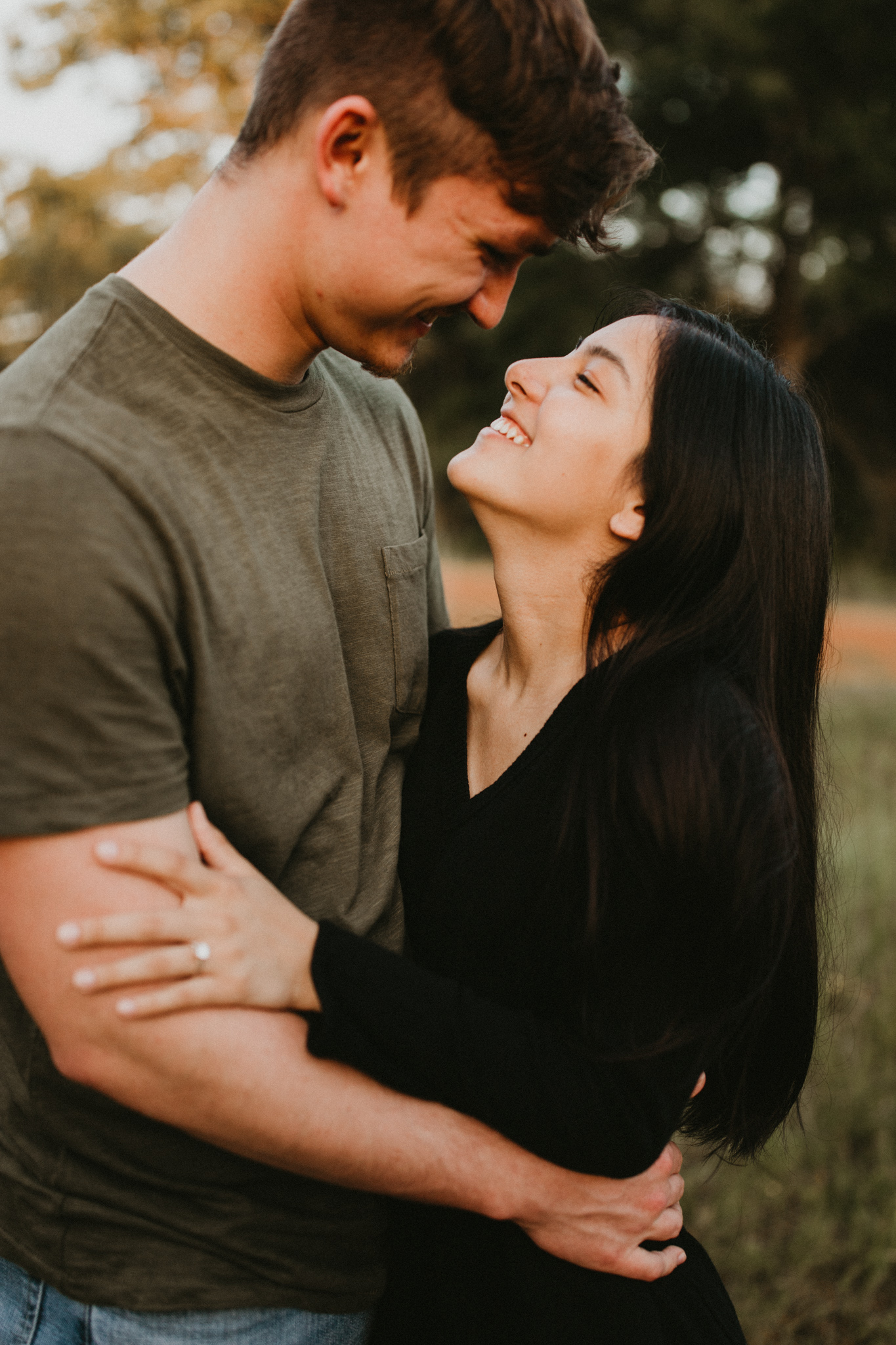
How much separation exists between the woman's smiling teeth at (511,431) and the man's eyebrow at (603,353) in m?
0.19

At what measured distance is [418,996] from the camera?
1.60m

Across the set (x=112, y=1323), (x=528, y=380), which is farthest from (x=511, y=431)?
(x=112, y=1323)

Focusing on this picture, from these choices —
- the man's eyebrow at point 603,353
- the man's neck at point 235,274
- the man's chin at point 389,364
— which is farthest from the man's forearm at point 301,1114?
the man's eyebrow at point 603,353

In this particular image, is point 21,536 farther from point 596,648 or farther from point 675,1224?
point 675,1224

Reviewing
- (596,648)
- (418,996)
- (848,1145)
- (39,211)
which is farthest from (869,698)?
(39,211)

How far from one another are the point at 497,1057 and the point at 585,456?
1064 mm

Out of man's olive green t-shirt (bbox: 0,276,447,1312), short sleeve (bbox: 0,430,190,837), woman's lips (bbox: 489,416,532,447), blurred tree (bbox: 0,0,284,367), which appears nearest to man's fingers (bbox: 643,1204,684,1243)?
man's olive green t-shirt (bbox: 0,276,447,1312)

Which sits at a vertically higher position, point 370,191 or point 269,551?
point 370,191

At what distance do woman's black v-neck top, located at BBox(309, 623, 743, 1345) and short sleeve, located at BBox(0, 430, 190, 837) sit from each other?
1.47ft

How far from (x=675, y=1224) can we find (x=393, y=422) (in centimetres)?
153

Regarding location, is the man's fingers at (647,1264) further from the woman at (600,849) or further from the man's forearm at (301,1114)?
the man's forearm at (301,1114)

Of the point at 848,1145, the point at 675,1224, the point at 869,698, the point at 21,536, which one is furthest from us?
the point at 869,698

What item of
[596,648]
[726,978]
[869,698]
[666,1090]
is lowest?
[869,698]

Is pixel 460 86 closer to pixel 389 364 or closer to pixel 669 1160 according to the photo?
pixel 389 364
